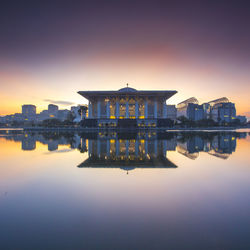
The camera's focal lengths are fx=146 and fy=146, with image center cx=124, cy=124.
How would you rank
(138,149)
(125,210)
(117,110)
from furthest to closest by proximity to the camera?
(117,110) < (138,149) < (125,210)

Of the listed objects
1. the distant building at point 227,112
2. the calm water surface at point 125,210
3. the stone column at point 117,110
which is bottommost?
the calm water surface at point 125,210

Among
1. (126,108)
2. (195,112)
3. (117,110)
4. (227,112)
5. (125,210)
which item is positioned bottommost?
(125,210)

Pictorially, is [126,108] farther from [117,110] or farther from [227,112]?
[227,112]

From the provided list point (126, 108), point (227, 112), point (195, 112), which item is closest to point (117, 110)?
point (126, 108)

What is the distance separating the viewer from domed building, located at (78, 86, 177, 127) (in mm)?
77000

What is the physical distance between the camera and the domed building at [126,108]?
77000 millimetres

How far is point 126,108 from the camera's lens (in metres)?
79.9

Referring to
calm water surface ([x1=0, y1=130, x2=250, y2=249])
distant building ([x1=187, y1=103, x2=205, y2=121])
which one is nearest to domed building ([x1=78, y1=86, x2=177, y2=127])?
calm water surface ([x1=0, y1=130, x2=250, y2=249])

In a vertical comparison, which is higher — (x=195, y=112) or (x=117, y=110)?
(x=195, y=112)

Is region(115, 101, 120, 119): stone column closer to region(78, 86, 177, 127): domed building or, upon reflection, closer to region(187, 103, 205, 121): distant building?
region(78, 86, 177, 127): domed building

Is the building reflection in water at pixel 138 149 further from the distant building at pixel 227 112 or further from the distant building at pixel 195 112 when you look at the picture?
the distant building at pixel 227 112

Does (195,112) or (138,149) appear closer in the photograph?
(138,149)

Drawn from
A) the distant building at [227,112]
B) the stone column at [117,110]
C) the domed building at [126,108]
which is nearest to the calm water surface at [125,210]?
the domed building at [126,108]

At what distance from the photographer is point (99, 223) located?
12.7 ft
